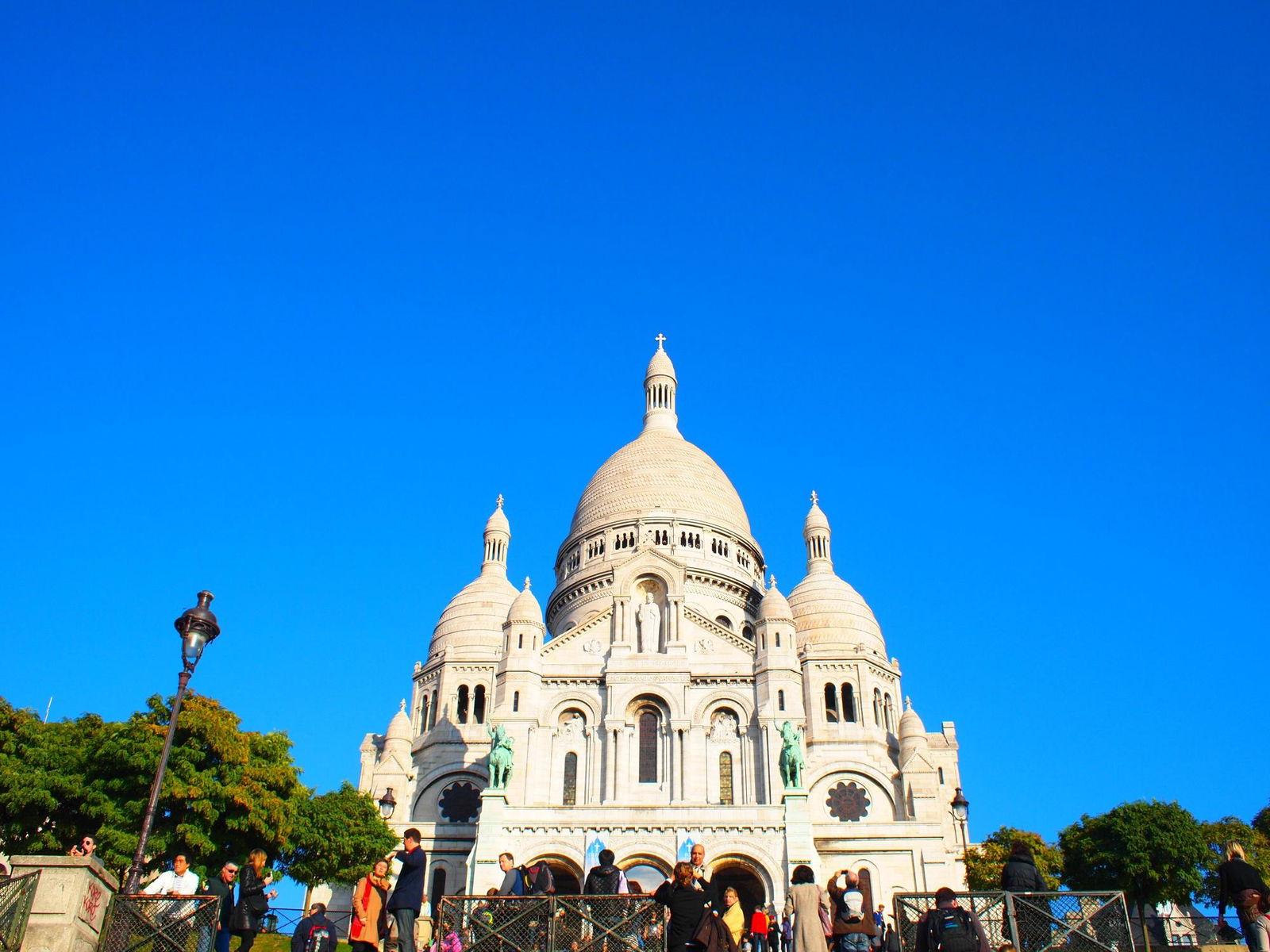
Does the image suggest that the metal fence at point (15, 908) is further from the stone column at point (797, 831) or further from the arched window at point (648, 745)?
the arched window at point (648, 745)

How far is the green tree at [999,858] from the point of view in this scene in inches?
1931

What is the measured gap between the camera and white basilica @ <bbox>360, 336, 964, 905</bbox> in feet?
132

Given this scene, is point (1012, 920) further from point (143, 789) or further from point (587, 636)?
point (587, 636)

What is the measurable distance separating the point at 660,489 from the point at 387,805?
82.7 ft

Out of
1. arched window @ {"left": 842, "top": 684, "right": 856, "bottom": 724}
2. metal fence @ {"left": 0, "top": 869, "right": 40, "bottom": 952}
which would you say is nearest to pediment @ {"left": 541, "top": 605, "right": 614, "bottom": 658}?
arched window @ {"left": 842, "top": 684, "right": 856, "bottom": 724}

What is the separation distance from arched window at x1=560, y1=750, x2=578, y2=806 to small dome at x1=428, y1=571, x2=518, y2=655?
13321 mm

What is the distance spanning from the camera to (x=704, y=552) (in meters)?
62.3

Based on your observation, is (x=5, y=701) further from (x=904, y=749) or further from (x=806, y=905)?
(x=904, y=749)

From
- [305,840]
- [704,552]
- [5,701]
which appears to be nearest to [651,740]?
[305,840]

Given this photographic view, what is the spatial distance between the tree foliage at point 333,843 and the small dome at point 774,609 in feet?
57.9

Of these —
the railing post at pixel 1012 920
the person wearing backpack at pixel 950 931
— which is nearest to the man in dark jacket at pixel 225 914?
the person wearing backpack at pixel 950 931

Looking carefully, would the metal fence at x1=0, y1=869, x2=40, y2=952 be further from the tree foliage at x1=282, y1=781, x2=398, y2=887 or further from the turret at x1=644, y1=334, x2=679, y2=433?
the turret at x1=644, y1=334, x2=679, y2=433

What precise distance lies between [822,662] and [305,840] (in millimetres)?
27475

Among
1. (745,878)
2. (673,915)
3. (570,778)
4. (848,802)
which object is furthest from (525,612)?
(673,915)
